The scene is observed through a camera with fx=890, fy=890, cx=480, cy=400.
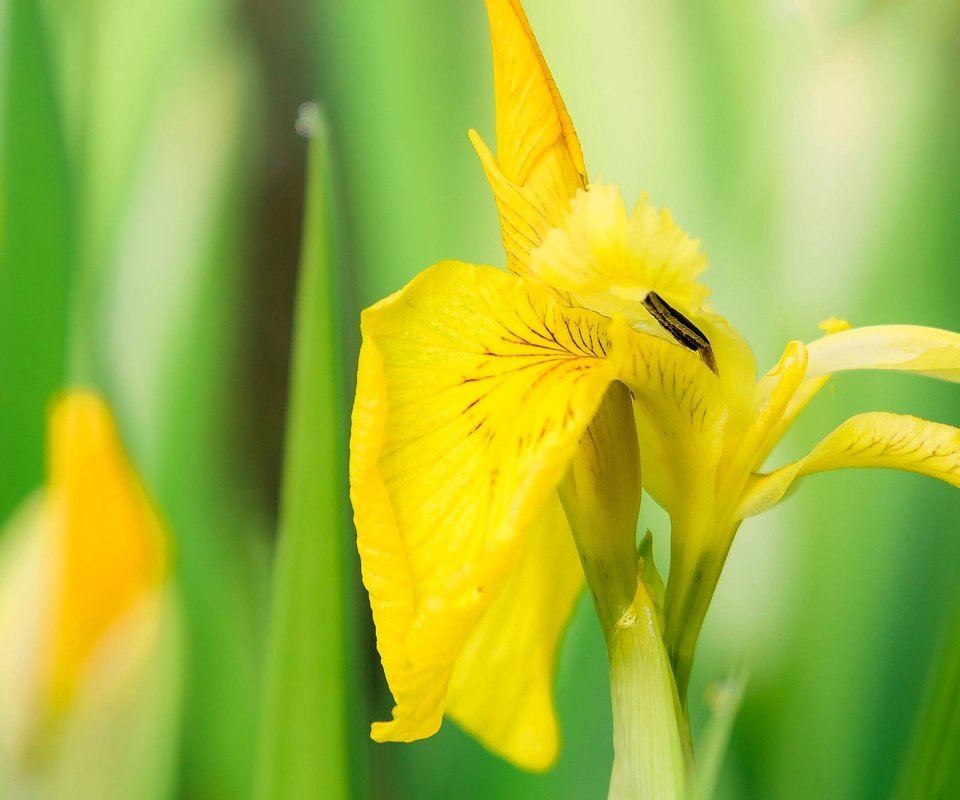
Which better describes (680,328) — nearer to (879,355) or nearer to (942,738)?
(879,355)

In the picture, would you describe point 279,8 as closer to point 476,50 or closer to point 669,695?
point 476,50

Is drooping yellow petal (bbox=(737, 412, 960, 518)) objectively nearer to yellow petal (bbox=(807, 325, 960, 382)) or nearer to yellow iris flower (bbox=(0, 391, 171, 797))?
yellow petal (bbox=(807, 325, 960, 382))

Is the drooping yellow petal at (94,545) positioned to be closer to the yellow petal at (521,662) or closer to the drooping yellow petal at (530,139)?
the yellow petal at (521,662)

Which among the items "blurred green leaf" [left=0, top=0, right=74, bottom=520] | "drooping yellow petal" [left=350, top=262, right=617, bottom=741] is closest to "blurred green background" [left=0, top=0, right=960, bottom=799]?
"blurred green leaf" [left=0, top=0, right=74, bottom=520]

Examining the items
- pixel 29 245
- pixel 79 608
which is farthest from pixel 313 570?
pixel 29 245

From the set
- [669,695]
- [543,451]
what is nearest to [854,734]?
[669,695]

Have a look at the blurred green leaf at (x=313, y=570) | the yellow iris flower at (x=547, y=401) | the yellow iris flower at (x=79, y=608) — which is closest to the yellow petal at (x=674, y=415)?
the yellow iris flower at (x=547, y=401)
